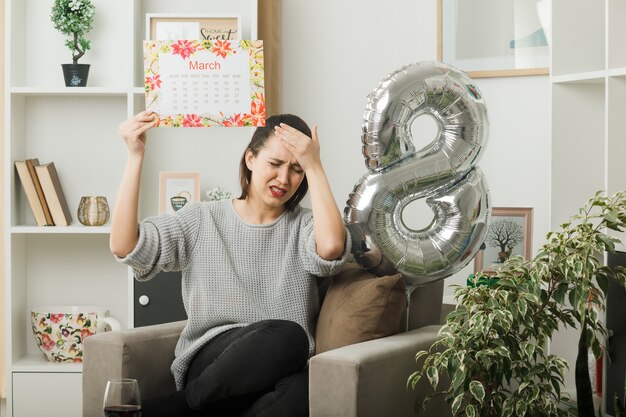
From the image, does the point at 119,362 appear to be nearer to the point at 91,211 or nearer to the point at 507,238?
the point at 91,211

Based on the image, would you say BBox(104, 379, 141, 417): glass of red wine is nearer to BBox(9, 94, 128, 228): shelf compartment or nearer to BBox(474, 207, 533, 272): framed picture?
BBox(474, 207, 533, 272): framed picture

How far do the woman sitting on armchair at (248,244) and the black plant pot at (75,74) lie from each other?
1.08 meters

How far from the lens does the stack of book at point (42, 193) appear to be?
337 cm

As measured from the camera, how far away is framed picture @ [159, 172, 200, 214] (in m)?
3.37

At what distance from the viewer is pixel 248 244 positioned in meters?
2.47

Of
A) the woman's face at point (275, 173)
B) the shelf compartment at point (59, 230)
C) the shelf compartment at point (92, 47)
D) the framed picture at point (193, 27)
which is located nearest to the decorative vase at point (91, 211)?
the shelf compartment at point (59, 230)

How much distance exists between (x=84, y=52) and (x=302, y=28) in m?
0.87

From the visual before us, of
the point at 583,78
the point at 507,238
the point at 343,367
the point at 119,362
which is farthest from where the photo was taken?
the point at 507,238

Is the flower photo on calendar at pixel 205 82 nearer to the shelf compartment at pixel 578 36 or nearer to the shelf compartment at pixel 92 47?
the shelf compartment at pixel 578 36

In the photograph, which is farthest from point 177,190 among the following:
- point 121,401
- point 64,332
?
point 121,401

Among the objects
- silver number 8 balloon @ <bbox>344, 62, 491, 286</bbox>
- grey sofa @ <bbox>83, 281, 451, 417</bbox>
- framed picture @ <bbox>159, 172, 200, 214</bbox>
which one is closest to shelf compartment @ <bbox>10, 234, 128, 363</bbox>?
framed picture @ <bbox>159, 172, 200, 214</bbox>

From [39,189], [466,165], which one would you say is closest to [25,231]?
[39,189]

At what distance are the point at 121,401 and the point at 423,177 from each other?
132 centimetres

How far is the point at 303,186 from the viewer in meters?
Answer: 2.56
